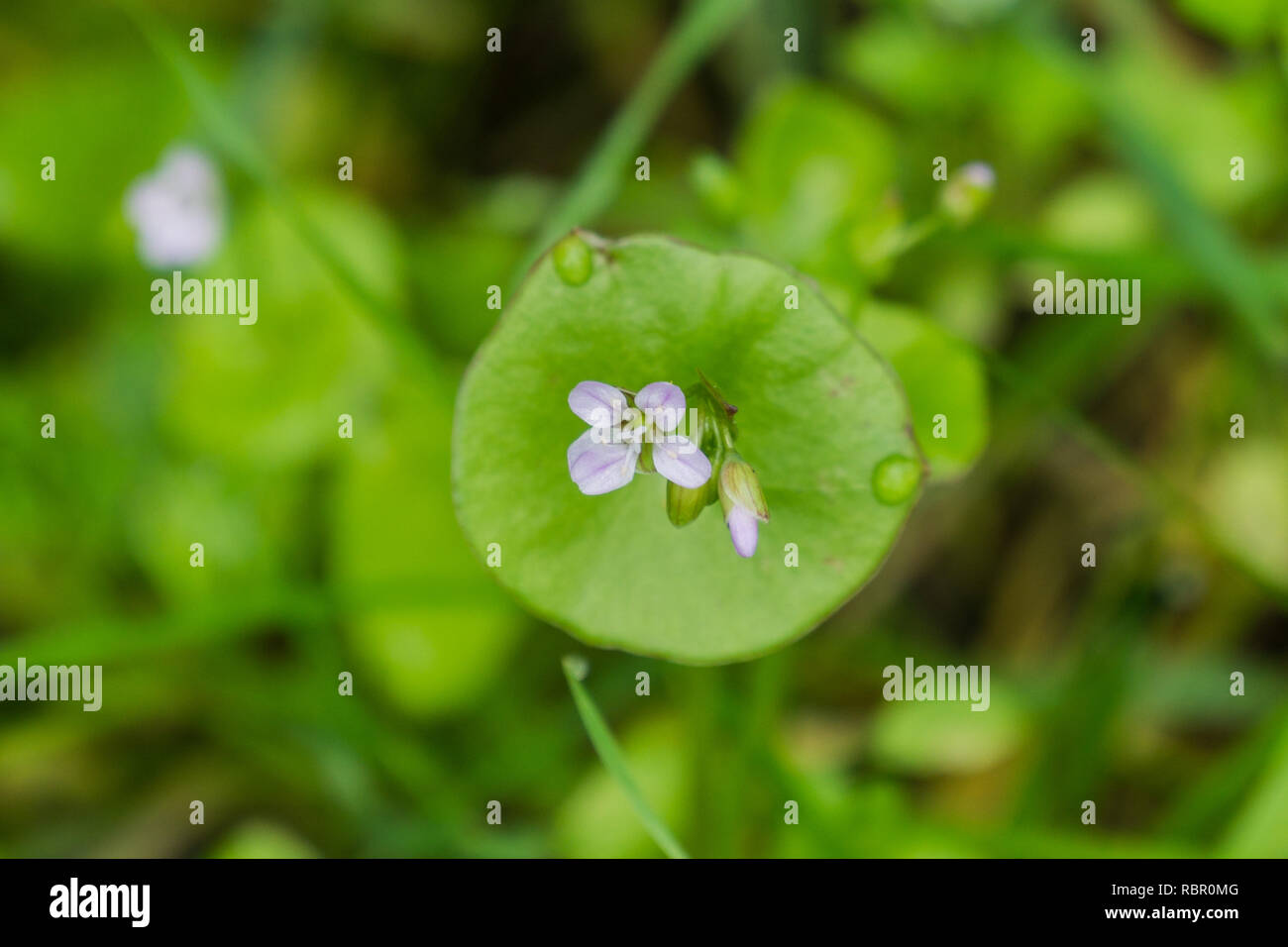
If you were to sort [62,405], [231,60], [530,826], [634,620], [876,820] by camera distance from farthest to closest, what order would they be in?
1. [231,60]
2. [62,405]
3. [530,826]
4. [876,820]
5. [634,620]

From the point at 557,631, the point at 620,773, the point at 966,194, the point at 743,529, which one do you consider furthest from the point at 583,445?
the point at 557,631

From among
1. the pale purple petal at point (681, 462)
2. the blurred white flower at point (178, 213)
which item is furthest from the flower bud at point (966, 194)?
the blurred white flower at point (178, 213)

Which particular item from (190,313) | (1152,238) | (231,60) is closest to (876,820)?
(1152,238)

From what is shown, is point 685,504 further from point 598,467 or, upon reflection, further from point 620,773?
point 620,773

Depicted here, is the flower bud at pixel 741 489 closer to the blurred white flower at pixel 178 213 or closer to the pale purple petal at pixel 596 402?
the pale purple petal at pixel 596 402
